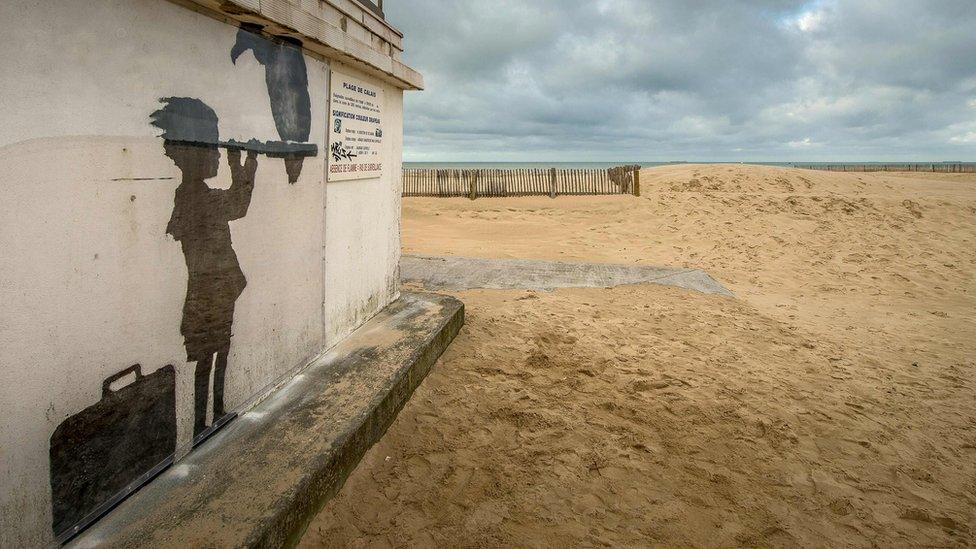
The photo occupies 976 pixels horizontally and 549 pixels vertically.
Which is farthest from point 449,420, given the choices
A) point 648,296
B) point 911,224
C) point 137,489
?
point 911,224

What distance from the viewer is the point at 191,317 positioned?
2.14m

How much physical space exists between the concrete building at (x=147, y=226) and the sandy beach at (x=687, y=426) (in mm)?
876

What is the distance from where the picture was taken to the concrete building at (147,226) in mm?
1522

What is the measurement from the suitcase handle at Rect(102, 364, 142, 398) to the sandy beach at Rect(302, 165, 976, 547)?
0.97 meters

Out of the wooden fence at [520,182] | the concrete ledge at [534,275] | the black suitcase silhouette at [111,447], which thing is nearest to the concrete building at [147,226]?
the black suitcase silhouette at [111,447]

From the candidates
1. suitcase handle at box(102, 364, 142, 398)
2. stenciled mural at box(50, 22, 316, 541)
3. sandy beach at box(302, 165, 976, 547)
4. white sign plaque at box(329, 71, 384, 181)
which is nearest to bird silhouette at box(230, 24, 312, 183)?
stenciled mural at box(50, 22, 316, 541)

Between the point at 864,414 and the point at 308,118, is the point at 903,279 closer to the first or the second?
the point at 864,414

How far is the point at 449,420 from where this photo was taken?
3.08m

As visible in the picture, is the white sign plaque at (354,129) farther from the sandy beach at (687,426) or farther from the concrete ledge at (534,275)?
the concrete ledge at (534,275)

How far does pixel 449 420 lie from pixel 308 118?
1997 mm

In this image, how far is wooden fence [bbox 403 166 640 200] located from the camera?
16219 millimetres

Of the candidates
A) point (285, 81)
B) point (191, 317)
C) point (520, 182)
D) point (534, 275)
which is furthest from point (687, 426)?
point (520, 182)

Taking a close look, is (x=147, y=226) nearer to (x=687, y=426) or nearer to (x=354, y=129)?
(x=354, y=129)

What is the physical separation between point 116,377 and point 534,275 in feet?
18.1
